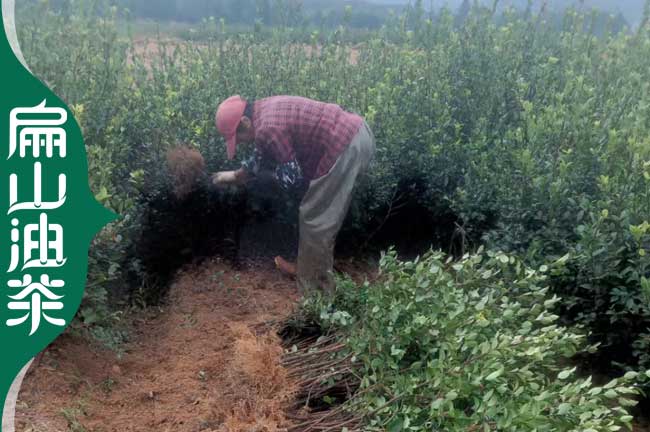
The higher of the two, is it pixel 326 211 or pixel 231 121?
pixel 231 121

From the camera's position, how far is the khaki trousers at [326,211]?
14.5 feet

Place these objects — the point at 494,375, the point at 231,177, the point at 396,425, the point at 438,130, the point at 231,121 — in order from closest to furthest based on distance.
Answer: the point at 494,375
the point at 396,425
the point at 231,121
the point at 231,177
the point at 438,130

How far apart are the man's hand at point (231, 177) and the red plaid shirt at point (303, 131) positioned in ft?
0.81

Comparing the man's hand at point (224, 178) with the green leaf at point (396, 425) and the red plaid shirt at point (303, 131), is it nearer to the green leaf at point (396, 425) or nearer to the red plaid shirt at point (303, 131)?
the red plaid shirt at point (303, 131)

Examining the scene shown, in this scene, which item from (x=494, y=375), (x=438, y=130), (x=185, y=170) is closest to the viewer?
(x=494, y=375)

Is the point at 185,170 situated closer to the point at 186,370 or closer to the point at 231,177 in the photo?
the point at 231,177

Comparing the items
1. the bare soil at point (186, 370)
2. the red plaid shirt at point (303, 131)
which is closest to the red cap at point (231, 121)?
the red plaid shirt at point (303, 131)

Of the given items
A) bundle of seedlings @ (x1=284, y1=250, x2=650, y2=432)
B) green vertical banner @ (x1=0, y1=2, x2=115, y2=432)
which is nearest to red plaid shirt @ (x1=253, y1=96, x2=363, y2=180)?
bundle of seedlings @ (x1=284, y1=250, x2=650, y2=432)

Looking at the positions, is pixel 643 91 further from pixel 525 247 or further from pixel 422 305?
pixel 422 305

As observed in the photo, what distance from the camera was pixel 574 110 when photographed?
4.75 meters

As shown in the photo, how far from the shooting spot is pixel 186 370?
399 centimetres

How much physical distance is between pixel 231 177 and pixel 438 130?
1.47 metres

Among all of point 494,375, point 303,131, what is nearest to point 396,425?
point 494,375

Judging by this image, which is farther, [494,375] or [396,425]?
[396,425]
